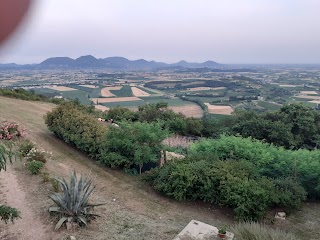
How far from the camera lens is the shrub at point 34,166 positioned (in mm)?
9844

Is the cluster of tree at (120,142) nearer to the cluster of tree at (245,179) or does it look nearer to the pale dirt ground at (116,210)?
the pale dirt ground at (116,210)

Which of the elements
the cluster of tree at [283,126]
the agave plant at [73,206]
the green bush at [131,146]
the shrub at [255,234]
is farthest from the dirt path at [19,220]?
the cluster of tree at [283,126]

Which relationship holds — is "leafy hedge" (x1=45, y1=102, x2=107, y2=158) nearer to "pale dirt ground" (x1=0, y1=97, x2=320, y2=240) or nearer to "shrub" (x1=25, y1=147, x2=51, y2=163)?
"pale dirt ground" (x1=0, y1=97, x2=320, y2=240)

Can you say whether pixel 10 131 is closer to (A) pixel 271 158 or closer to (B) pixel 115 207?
(B) pixel 115 207

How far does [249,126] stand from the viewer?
773 inches

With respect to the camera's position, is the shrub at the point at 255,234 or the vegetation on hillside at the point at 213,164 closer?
the shrub at the point at 255,234

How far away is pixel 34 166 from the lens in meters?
9.88

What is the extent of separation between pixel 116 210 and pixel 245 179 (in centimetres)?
372

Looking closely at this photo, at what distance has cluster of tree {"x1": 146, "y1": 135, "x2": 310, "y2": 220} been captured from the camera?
8734mm

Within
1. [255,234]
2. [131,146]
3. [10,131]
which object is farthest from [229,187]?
[10,131]

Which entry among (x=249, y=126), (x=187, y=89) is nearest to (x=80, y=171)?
(x=249, y=126)

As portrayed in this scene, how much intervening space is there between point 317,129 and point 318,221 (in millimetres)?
13308

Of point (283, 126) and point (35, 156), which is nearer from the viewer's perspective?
point (35, 156)

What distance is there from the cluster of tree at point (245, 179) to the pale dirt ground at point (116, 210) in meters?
0.42
